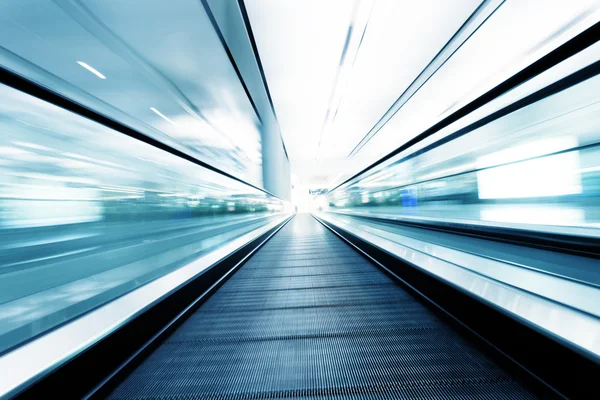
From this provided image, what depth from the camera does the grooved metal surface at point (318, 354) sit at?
1.28 m

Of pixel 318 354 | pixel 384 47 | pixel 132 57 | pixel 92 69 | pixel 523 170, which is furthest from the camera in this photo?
pixel 384 47

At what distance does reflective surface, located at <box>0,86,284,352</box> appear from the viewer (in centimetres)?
218

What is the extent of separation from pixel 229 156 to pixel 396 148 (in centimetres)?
885

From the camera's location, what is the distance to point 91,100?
147cm

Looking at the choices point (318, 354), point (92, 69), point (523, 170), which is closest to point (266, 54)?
point (92, 69)

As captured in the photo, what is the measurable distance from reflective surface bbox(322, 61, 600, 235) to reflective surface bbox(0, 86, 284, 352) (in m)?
3.63

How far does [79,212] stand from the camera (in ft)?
16.1

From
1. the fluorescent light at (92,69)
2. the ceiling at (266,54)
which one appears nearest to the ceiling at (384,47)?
the ceiling at (266,54)

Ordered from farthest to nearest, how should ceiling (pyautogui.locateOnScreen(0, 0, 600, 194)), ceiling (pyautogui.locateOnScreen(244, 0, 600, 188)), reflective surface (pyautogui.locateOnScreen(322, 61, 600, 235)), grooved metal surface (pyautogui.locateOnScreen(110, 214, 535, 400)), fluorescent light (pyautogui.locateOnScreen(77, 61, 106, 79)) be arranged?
ceiling (pyautogui.locateOnScreen(244, 0, 600, 188)) → fluorescent light (pyautogui.locateOnScreen(77, 61, 106, 79)) → ceiling (pyautogui.locateOnScreen(0, 0, 600, 194)) → reflective surface (pyautogui.locateOnScreen(322, 61, 600, 235)) → grooved metal surface (pyautogui.locateOnScreen(110, 214, 535, 400))

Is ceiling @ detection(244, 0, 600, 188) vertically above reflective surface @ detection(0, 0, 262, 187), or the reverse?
ceiling @ detection(244, 0, 600, 188)

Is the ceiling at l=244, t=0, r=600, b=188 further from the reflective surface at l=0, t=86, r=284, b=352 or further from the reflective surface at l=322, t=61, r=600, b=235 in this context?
the reflective surface at l=0, t=86, r=284, b=352

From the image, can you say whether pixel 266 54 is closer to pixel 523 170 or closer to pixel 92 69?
pixel 92 69

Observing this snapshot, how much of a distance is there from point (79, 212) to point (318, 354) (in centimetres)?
516

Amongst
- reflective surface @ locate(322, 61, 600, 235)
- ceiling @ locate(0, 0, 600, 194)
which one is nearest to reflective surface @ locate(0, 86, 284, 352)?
ceiling @ locate(0, 0, 600, 194)
